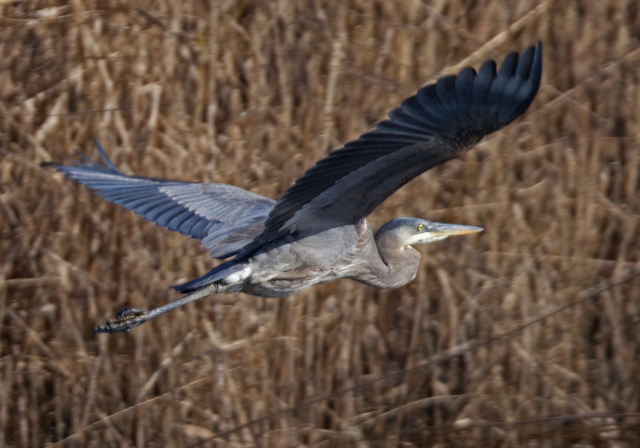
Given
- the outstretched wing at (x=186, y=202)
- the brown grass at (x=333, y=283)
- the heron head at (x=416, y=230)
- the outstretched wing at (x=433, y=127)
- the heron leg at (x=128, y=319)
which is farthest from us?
the brown grass at (x=333, y=283)

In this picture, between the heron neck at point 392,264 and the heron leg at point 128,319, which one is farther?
the heron neck at point 392,264

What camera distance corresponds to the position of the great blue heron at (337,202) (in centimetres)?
307

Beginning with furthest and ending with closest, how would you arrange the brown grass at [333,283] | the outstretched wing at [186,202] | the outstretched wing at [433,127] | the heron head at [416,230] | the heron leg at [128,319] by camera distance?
the brown grass at [333,283] → the heron head at [416,230] → the outstretched wing at [186,202] → the heron leg at [128,319] → the outstretched wing at [433,127]

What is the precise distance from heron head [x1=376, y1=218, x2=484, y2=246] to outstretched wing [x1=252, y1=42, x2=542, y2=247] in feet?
2.97

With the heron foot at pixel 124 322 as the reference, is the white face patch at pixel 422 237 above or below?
above

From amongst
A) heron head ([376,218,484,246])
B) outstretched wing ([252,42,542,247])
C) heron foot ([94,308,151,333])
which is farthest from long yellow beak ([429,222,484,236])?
heron foot ([94,308,151,333])

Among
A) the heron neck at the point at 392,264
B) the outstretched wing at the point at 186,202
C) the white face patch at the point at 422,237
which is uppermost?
the outstretched wing at the point at 186,202

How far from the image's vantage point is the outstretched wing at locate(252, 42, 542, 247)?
119 inches

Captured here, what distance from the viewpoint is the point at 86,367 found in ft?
15.9

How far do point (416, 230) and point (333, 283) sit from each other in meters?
0.65

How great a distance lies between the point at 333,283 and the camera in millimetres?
4887

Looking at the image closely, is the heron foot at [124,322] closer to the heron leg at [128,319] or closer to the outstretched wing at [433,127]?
the heron leg at [128,319]

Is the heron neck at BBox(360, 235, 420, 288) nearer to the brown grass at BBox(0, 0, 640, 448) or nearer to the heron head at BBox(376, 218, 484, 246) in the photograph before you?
the heron head at BBox(376, 218, 484, 246)

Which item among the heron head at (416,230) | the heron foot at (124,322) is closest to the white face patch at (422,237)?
the heron head at (416,230)
